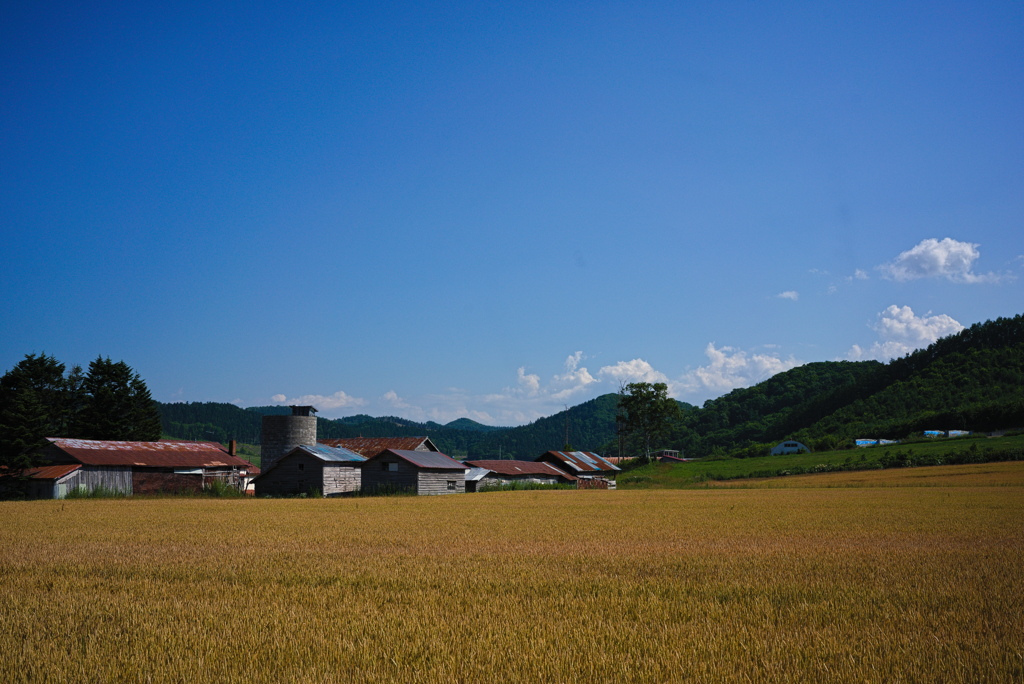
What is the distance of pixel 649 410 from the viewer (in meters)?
114

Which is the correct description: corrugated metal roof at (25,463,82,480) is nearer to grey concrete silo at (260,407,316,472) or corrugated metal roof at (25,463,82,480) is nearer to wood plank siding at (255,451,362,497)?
wood plank siding at (255,451,362,497)

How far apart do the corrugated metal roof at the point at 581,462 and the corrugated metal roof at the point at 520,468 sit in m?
3.85

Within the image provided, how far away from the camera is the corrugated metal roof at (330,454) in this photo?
5675cm

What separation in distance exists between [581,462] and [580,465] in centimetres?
166

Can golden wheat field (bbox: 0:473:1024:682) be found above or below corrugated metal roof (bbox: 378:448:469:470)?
above

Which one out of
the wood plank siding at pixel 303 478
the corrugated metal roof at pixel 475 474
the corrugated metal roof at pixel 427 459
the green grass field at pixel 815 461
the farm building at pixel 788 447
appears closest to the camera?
the wood plank siding at pixel 303 478

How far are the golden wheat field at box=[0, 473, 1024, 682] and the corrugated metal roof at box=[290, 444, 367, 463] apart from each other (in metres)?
37.3

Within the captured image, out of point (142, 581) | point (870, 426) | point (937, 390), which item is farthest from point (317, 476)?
point (937, 390)

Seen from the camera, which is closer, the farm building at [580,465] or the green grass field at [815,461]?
the green grass field at [815,461]

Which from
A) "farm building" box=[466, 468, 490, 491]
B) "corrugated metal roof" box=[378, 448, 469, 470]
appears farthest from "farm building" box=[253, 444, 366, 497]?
"farm building" box=[466, 468, 490, 491]

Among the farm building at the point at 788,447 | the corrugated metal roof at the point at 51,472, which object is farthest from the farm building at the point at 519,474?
the farm building at the point at 788,447

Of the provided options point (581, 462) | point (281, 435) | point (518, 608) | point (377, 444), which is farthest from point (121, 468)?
point (581, 462)

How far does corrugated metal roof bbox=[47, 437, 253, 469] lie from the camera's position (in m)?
53.0

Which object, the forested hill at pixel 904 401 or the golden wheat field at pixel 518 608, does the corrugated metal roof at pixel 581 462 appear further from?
the golden wheat field at pixel 518 608
